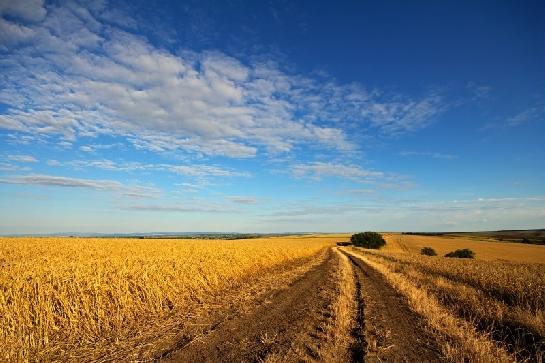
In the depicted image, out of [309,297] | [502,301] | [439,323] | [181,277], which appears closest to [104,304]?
[181,277]

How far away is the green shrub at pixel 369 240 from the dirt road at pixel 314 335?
81853mm

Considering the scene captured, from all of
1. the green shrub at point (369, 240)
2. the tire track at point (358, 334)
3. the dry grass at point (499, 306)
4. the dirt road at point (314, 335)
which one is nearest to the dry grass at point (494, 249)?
the green shrub at point (369, 240)

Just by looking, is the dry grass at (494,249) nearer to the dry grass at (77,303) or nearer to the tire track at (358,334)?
the tire track at (358,334)

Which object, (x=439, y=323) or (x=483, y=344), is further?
(x=439, y=323)

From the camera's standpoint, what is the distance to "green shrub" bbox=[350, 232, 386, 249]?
90812 mm

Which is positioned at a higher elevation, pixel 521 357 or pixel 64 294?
pixel 64 294

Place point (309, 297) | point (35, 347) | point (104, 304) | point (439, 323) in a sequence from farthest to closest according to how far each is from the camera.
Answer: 1. point (309, 297)
2. point (104, 304)
3. point (439, 323)
4. point (35, 347)

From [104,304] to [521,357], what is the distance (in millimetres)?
10303

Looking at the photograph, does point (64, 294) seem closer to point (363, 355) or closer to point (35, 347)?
point (35, 347)

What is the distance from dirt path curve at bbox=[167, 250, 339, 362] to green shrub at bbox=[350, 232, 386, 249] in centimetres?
8281

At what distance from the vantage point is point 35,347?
7371 millimetres

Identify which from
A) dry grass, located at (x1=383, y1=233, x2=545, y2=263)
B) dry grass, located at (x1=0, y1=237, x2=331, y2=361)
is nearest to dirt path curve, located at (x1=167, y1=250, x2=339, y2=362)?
dry grass, located at (x1=0, y1=237, x2=331, y2=361)

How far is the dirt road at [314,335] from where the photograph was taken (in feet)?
22.7

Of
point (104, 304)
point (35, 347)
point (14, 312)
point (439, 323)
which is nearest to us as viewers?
point (35, 347)
